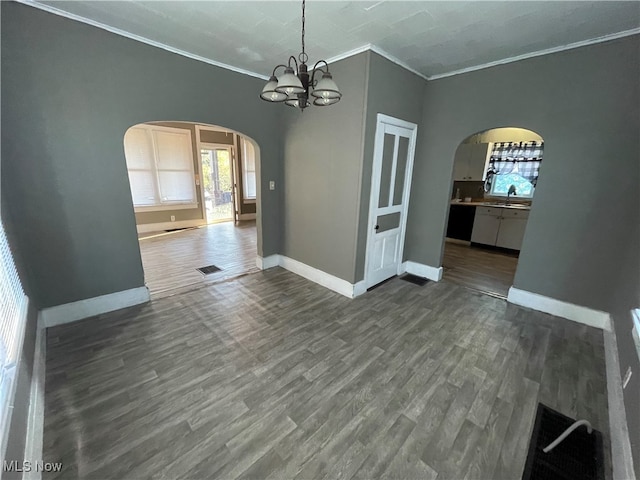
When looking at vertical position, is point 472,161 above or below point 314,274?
above

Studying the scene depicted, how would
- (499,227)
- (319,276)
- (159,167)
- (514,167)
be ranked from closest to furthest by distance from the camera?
(319,276) < (499,227) < (514,167) < (159,167)

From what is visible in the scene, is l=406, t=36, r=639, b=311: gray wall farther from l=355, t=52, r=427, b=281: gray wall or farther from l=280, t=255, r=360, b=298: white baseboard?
l=280, t=255, r=360, b=298: white baseboard

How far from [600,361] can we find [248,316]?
3.39 m

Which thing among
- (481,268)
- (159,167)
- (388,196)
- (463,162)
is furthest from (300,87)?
(159,167)

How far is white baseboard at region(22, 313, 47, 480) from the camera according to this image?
1.39m

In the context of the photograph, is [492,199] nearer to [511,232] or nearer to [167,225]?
[511,232]

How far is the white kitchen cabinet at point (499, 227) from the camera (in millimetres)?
5191

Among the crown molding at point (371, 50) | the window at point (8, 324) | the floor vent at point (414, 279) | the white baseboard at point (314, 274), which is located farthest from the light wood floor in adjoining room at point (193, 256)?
the crown molding at point (371, 50)

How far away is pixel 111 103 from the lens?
8.68ft

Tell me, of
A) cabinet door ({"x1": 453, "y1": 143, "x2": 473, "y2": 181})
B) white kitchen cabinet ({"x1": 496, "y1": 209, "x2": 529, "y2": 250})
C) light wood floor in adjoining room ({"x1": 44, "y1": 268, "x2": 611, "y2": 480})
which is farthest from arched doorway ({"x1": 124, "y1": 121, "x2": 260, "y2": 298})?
white kitchen cabinet ({"x1": 496, "y1": 209, "x2": 529, "y2": 250})

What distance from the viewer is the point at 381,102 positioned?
306 centimetres

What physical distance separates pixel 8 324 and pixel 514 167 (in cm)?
772

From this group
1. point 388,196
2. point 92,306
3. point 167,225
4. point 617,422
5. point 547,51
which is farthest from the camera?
point 167,225

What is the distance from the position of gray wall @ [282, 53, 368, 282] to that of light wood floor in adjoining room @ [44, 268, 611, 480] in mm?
897
